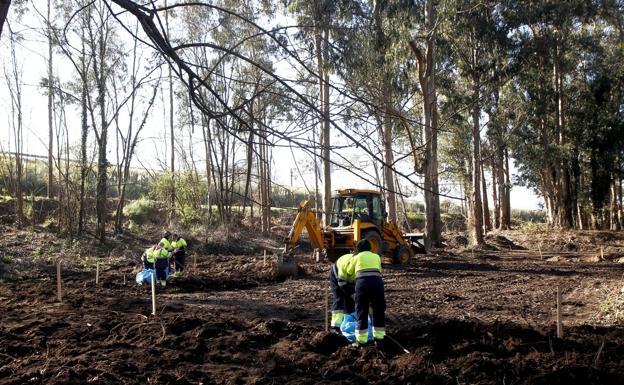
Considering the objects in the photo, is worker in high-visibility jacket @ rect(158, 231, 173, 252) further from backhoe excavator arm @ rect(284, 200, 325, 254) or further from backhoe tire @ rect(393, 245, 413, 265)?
backhoe tire @ rect(393, 245, 413, 265)

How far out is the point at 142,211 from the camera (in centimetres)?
3114

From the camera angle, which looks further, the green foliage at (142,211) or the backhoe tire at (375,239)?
the green foliage at (142,211)

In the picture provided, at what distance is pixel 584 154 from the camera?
3303 cm

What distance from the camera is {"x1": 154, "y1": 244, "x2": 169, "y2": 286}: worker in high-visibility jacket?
1338 cm

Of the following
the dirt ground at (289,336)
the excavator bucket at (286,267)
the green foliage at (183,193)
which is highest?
the green foliage at (183,193)

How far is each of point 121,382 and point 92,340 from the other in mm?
2097

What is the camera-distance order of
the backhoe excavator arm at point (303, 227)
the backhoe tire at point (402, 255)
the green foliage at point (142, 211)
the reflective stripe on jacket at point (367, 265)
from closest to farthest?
the reflective stripe on jacket at point (367, 265), the backhoe excavator arm at point (303, 227), the backhoe tire at point (402, 255), the green foliage at point (142, 211)

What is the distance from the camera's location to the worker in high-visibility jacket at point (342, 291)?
7879 mm

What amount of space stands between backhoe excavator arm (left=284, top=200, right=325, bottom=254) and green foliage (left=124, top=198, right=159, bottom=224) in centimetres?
1711

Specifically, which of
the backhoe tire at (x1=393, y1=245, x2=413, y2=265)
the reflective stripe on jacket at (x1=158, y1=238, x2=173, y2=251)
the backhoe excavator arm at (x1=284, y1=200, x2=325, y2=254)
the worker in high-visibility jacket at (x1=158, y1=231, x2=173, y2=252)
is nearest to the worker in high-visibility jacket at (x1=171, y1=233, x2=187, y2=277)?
the worker in high-visibility jacket at (x1=158, y1=231, x2=173, y2=252)

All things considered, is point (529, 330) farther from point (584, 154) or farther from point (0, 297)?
point (584, 154)

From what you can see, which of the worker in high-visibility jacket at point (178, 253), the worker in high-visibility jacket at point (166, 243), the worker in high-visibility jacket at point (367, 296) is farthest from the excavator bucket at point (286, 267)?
the worker in high-visibility jacket at point (367, 296)

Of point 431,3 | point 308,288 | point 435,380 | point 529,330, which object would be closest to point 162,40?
point 435,380

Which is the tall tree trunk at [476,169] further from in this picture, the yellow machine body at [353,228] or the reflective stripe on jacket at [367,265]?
the reflective stripe on jacket at [367,265]
